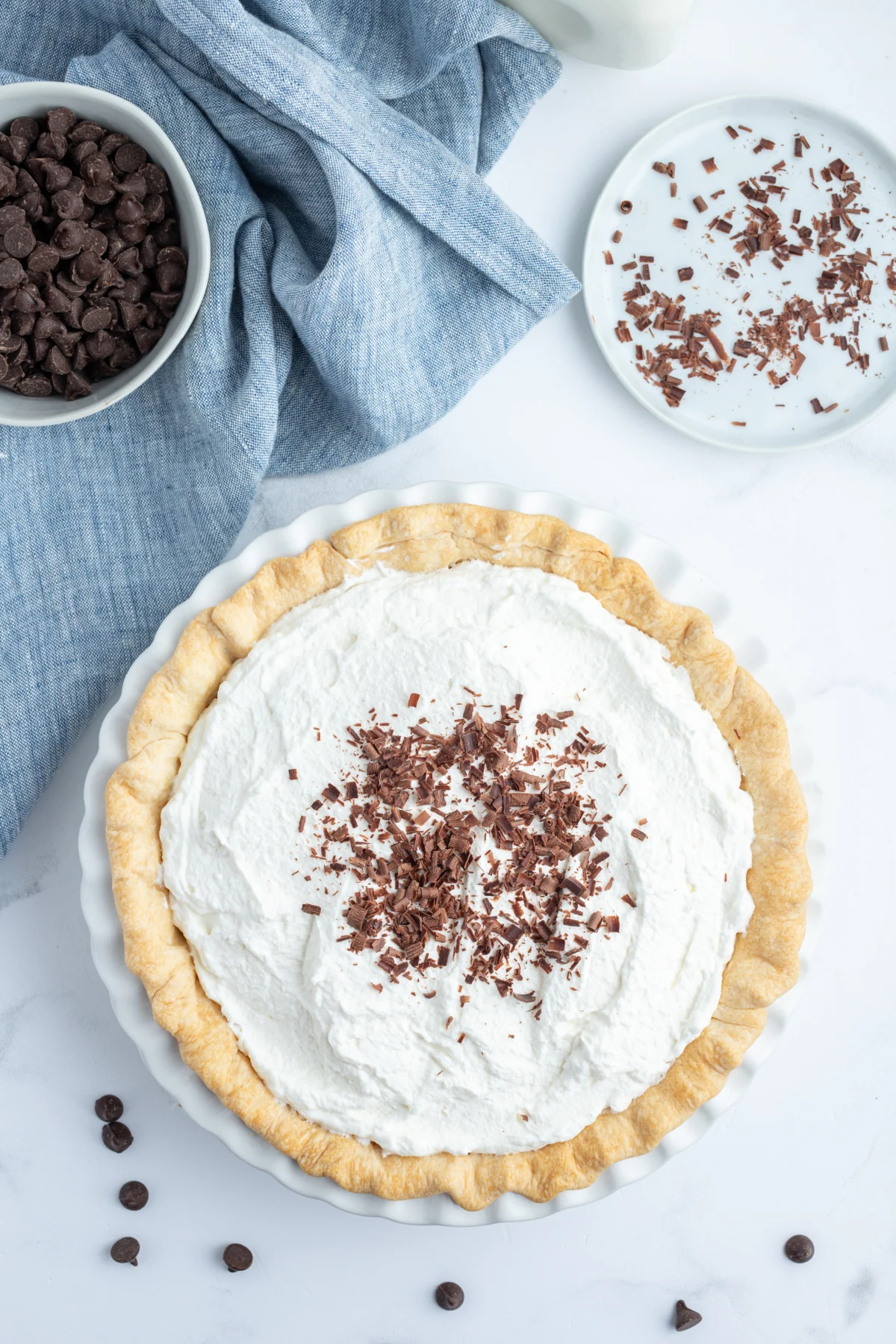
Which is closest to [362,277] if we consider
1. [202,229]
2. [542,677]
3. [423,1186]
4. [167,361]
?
[202,229]

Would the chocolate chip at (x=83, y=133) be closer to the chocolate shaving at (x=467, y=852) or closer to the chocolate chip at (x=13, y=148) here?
the chocolate chip at (x=13, y=148)

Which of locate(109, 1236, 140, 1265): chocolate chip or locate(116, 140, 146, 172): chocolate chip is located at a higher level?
locate(116, 140, 146, 172): chocolate chip

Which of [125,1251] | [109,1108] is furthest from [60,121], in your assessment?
[125,1251]

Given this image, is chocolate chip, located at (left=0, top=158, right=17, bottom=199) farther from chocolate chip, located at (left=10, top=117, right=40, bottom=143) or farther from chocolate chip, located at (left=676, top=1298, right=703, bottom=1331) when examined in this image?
chocolate chip, located at (left=676, top=1298, right=703, bottom=1331)

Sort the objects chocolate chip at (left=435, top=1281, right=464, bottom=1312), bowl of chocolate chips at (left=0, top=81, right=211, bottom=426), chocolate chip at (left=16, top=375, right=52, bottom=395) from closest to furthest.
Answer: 1. bowl of chocolate chips at (left=0, top=81, right=211, bottom=426)
2. chocolate chip at (left=16, top=375, right=52, bottom=395)
3. chocolate chip at (left=435, top=1281, right=464, bottom=1312)

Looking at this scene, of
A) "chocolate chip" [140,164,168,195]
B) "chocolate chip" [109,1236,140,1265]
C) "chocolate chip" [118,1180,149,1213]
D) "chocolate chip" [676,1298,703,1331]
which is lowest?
"chocolate chip" [109,1236,140,1265]

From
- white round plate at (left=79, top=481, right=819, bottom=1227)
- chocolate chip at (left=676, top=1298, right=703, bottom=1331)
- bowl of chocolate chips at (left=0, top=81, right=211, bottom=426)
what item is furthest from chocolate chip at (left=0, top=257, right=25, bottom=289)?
chocolate chip at (left=676, top=1298, right=703, bottom=1331)

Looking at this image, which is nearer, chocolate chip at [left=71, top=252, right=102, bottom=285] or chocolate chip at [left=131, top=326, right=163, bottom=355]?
chocolate chip at [left=71, top=252, right=102, bottom=285]

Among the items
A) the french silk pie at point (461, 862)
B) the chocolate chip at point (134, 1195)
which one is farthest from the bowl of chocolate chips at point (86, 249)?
the chocolate chip at point (134, 1195)
